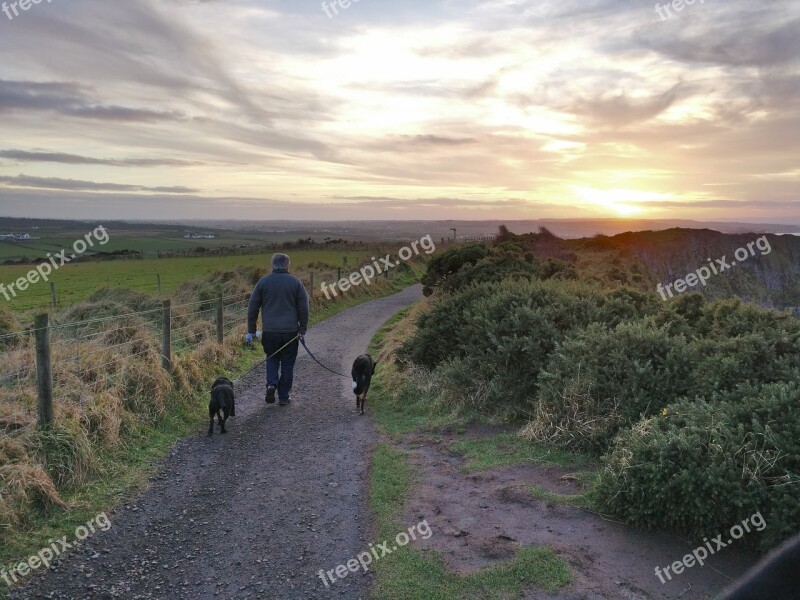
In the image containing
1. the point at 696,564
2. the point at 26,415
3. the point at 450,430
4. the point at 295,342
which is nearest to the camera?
the point at 696,564

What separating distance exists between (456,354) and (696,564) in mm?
6099

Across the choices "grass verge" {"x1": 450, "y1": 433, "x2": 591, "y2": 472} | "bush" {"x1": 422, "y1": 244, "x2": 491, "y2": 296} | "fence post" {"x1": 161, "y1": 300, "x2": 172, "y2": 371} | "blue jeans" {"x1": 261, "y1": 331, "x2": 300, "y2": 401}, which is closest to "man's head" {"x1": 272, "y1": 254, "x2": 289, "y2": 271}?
"blue jeans" {"x1": 261, "y1": 331, "x2": 300, "y2": 401}

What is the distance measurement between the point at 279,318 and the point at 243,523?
4642 millimetres

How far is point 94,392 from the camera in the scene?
770 cm

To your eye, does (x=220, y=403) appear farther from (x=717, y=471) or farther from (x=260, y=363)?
(x=717, y=471)

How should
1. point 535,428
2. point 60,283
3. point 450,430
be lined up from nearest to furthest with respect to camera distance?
point 535,428 < point 450,430 < point 60,283

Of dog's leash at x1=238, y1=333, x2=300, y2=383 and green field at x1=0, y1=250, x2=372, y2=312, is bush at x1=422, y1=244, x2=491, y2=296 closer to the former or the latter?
green field at x1=0, y1=250, x2=372, y2=312

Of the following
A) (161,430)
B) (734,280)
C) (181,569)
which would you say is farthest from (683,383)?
(734,280)

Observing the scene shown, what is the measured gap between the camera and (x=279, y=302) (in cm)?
984

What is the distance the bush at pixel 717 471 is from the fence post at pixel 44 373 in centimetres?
606

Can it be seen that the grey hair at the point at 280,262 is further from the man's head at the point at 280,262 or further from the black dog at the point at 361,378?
the black dog at the point at 361,378

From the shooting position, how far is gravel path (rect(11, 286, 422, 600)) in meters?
4.59

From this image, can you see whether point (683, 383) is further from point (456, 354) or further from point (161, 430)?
point (161, 430)

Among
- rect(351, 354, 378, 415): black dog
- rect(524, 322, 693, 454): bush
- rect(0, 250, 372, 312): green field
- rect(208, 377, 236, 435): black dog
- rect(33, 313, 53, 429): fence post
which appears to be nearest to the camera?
rect(33, 313, 53, 429): fence post
